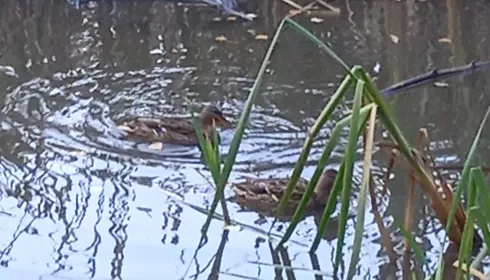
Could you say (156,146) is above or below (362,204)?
above

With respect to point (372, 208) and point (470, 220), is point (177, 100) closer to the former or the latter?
point (372, 208)

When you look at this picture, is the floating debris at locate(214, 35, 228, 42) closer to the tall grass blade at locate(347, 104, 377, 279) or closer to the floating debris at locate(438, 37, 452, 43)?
the floating debris at locate(438, 37, 452, 43)

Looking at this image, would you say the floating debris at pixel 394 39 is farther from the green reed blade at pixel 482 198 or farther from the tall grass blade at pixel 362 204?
the green reed blade at pixel 482 198

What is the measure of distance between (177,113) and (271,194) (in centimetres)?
137

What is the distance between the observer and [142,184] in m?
4.61


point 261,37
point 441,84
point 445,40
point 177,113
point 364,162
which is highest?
point 261,37

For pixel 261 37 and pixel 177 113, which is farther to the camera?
pixel 261 37

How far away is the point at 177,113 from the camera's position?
5.59 m

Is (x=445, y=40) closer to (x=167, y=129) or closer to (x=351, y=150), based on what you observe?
(x=167, y=129)

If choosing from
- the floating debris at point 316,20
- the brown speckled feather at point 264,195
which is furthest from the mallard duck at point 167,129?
the floating debris at point 316,20

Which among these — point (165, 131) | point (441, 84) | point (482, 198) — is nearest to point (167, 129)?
point (165, 131)

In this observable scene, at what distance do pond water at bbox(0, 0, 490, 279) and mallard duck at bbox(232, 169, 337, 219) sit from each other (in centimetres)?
5

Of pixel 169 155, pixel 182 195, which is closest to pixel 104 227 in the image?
pixel 182 195

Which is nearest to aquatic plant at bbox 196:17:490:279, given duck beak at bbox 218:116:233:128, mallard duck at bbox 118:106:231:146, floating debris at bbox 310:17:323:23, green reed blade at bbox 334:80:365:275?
green reed blade at bbox 334:80:365:275
